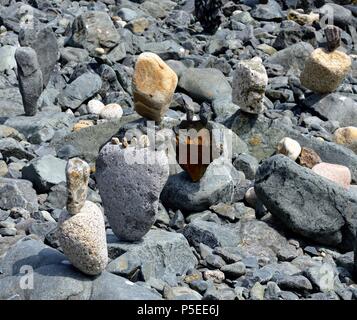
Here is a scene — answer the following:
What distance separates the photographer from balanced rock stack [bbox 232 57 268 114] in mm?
8188

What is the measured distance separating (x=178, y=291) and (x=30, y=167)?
2.31 metres

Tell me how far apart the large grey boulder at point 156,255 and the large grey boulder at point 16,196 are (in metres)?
1.11

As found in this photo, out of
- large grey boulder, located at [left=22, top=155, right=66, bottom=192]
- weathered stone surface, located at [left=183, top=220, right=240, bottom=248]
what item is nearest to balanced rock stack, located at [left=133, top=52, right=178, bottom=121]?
large grey boulder, located at [left=22, top=155, right=66, bottom=192]

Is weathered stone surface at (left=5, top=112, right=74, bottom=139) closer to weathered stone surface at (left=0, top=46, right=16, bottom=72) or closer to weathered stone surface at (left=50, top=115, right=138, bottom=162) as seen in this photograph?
weathered stone surface at (left=50, top=115, right=138, bottom=162)

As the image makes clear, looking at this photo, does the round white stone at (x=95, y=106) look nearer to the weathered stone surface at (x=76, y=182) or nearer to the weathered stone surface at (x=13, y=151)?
the weathered stone surface at (x=13, y=151)

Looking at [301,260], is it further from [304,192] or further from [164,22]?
[164,22]

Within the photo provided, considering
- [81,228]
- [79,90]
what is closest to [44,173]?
[81,228]

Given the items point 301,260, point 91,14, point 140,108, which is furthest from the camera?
point 91,14

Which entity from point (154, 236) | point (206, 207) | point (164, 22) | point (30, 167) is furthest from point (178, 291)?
point (164, 22)

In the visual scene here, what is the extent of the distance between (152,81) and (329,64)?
108 inches

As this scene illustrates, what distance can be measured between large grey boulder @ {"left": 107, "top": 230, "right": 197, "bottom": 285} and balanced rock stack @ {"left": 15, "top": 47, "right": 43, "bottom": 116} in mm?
3316

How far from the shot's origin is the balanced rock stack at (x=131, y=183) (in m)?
5.31

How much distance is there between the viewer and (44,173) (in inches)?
272

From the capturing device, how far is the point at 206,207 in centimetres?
683
